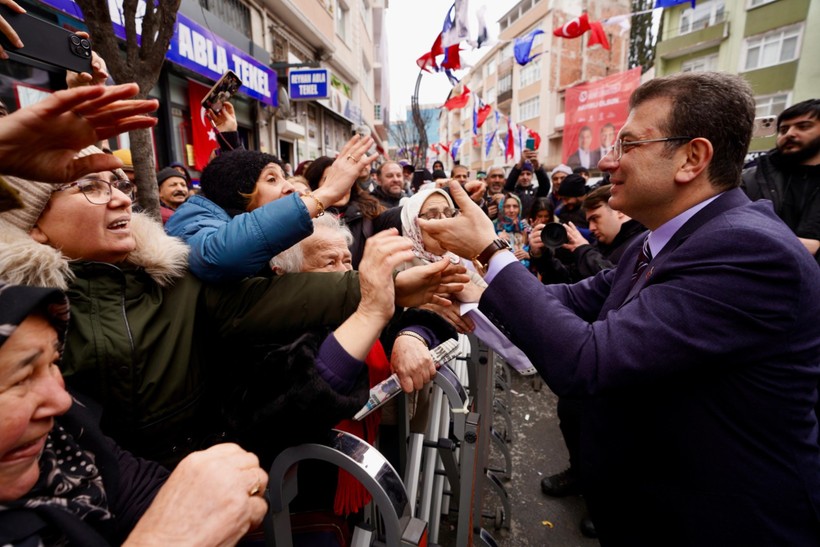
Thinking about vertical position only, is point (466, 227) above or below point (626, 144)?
below

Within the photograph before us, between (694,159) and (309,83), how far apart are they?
1105cm

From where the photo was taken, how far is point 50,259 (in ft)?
3.39

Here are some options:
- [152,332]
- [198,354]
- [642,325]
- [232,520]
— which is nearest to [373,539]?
[232,520]

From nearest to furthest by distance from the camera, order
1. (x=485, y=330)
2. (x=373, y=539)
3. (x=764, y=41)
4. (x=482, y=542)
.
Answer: (x=373, y=539) < (x=485, y=330) < (x=482, y=542) < (x=764, y=41)

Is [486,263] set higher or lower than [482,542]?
higher

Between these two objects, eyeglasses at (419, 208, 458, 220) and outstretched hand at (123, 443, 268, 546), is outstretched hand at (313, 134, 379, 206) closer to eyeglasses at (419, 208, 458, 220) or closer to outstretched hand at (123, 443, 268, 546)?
eyeglasses at (419, 208, 458, 220)

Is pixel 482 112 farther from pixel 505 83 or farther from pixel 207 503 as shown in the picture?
pixel 505 83

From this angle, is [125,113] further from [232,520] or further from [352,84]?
[352,84]

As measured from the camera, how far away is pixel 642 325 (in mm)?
1178

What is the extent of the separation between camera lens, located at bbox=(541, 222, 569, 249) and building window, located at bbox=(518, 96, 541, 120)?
31.6 meters

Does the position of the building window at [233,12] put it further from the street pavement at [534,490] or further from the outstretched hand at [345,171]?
the street pavement at [534,490]

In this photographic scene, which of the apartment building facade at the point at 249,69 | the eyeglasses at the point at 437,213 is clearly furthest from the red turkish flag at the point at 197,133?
the eyeglasses at the point at 437,213

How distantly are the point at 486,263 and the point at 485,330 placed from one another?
553 mm

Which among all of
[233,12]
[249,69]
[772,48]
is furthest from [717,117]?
[772,48]
